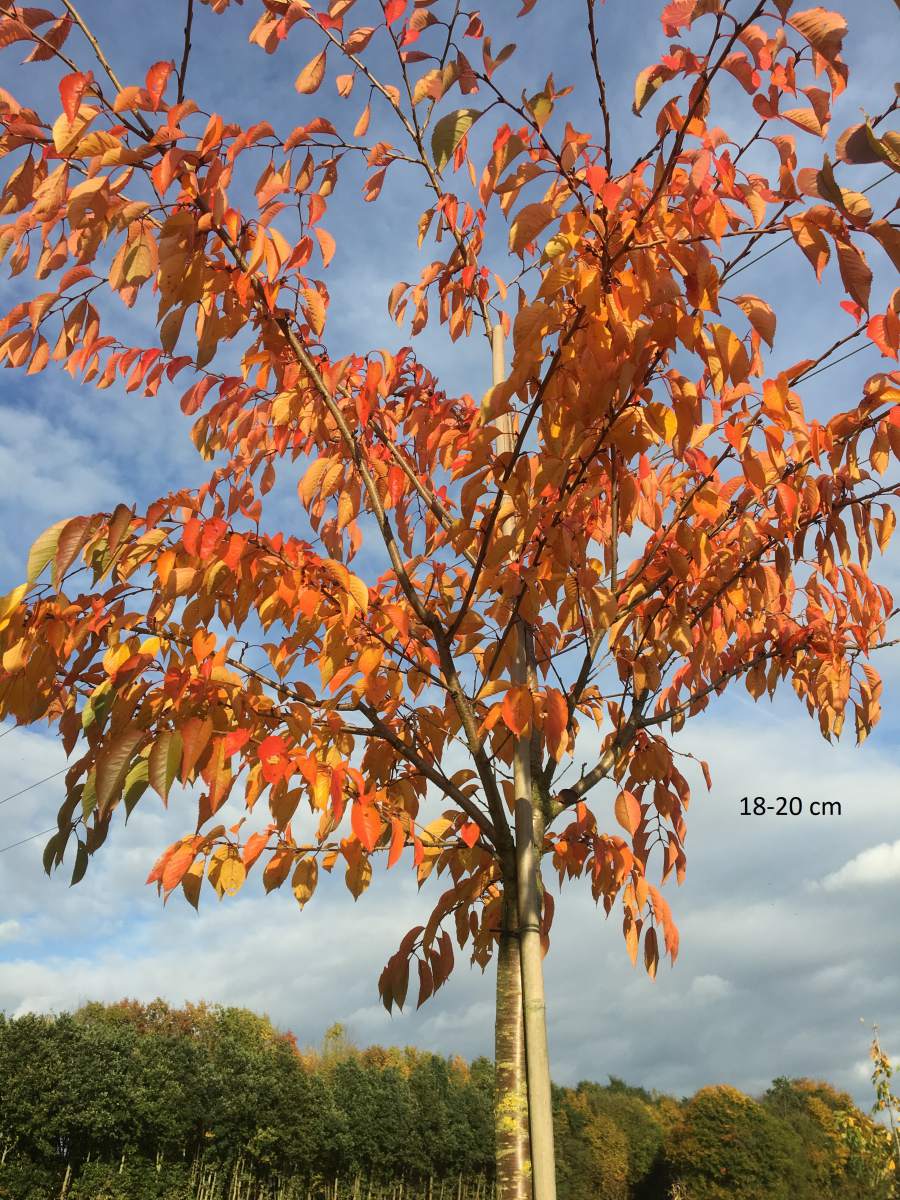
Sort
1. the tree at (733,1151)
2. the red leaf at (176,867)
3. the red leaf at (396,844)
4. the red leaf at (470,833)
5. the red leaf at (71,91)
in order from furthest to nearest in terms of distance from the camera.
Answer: the tree at (733,1151), the red leaf at (470,833), the red leaf at (396,844), the red leaf at (176,867), the red leaf at (71,91)

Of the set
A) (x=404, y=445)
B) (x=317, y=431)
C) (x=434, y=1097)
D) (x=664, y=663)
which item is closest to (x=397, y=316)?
(x=404, y=445)

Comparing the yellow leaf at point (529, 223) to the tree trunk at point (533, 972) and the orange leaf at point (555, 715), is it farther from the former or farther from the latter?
the orange leaf at point (555, 715)

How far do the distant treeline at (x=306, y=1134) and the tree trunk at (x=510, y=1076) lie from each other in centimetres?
657

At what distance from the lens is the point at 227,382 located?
94.0 inches

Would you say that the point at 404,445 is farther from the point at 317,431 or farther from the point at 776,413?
the point at 776,413

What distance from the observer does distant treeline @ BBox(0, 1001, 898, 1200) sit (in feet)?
35.2

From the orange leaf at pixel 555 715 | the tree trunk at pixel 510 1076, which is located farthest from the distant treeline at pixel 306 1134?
the orange leaf at pixel 555 715

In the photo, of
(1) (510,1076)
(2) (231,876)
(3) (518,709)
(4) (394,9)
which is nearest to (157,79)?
(4) (394,9)

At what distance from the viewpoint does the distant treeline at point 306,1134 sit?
1072 centimetres

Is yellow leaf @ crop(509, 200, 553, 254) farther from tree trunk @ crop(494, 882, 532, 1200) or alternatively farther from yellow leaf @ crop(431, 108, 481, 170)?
Answer: tree trunk @ crop(494, 882, 532, 1200)

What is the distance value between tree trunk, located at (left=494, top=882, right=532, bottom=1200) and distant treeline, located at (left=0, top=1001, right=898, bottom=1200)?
6.57 m

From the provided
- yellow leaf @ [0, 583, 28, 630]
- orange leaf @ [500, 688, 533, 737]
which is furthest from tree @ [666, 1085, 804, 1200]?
yellow leaf @ [0, 583, 28, 630]

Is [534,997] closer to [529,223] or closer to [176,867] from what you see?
[176,867]

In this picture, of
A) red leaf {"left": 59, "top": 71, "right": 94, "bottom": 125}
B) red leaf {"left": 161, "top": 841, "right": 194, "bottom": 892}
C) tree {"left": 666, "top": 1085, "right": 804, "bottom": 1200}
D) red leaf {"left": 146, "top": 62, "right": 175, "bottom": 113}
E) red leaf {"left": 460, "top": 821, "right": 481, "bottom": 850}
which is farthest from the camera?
tree {"left": 666, "top": 1085, "right": 804, "bottom": 1200}
